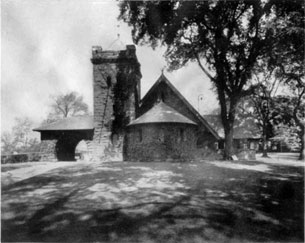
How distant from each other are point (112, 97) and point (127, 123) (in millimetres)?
3229

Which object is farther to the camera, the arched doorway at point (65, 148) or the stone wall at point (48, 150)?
the arched doorway at point (65, 148)

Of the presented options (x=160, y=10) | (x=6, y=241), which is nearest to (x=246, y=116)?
(x=160, y=10)

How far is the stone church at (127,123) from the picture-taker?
80.3ft

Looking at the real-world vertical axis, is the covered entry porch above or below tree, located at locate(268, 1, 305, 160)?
below

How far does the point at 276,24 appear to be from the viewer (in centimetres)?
2100

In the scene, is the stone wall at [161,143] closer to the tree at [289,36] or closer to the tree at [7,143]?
the tree at [289,36]

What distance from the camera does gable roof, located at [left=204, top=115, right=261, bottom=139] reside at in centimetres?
4534

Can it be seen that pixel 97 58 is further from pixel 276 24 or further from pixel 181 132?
pixel 276 24

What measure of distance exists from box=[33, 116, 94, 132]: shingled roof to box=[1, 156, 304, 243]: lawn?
1639 centimetres

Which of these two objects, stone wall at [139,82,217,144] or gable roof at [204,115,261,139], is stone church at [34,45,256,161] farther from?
gable roof at [204,115,261,139]

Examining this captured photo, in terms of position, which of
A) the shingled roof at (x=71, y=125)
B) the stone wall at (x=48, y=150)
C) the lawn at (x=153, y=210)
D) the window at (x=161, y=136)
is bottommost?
the lawn at (x=153, y=210)

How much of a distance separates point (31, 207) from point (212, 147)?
23745mm

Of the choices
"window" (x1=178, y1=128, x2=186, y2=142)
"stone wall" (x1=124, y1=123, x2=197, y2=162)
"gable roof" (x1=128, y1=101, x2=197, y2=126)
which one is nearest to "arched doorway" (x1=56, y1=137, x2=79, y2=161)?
"stone wall" (x1=124, y1=123, x2=197, y2=162)

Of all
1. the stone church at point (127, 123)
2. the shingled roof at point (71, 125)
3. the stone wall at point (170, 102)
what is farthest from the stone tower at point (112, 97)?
the shingled roof at point (71, 125)
